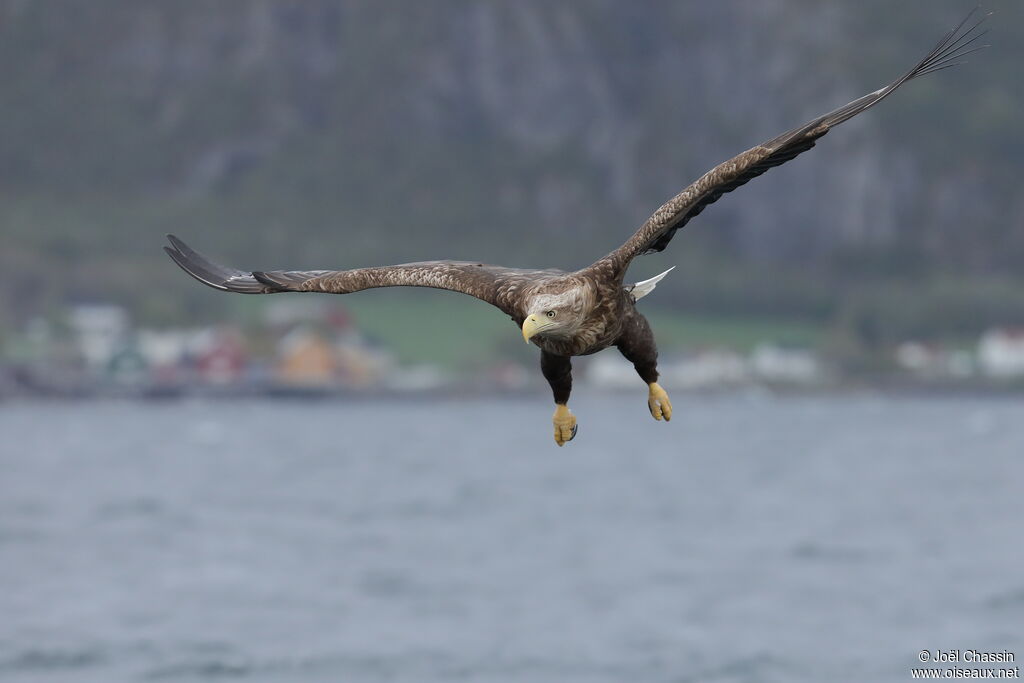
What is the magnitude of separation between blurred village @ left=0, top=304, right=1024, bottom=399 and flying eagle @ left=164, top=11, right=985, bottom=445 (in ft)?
423

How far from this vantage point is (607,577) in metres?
38.3

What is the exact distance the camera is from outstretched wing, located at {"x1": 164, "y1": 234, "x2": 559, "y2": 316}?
15617 mm

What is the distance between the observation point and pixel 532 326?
46.5 ft

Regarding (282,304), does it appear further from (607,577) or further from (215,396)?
(607,577)

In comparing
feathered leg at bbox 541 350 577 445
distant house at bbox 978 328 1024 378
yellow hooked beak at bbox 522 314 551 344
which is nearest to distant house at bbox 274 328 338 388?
distant house at bbox 978 328 1024 378

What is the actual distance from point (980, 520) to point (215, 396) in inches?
4307

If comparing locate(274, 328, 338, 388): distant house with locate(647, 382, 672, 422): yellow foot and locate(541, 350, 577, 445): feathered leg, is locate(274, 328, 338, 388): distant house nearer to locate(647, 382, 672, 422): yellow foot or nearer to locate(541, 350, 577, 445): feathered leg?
locate(647, 382, 672, 422): yellow foot

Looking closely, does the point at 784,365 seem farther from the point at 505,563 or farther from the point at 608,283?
the point at 608,283

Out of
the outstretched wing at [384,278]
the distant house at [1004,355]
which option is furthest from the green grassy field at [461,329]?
the outstretched wing at [384,278]

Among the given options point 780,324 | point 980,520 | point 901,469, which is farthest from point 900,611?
point 780,324

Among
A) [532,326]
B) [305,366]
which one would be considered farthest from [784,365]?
[532,326]

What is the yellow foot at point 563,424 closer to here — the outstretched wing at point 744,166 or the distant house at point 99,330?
the outstretched wing at point 744,166

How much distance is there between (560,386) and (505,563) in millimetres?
25371

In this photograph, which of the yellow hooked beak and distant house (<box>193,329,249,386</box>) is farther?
distant house (<box>193,329,249,386</box>)
